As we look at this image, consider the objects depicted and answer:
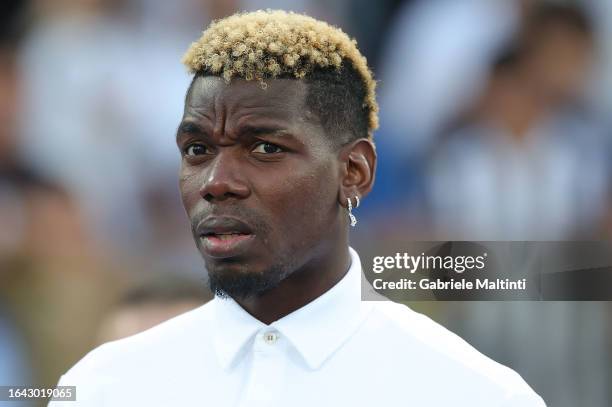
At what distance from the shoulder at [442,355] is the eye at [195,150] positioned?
0.46 meters

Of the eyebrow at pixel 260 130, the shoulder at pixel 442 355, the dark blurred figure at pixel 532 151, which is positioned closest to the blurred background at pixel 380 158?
the dark blurred figure at pixel 532 151

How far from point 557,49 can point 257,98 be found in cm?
129

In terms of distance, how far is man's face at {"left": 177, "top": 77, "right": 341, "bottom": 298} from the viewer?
1.69m

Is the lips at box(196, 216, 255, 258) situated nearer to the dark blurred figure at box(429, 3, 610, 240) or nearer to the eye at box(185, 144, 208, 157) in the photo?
the eye at box(185, 144, 208, 157)

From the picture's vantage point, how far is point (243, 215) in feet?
5.53

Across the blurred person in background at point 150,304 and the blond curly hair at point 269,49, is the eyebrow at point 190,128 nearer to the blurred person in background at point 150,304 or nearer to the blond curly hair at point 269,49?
the blond curly hair at point 269,49

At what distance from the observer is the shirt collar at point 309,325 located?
1.75 m

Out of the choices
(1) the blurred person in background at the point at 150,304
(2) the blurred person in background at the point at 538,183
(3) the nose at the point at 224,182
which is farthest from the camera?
(1) the blurred person in background at the point at 150,304

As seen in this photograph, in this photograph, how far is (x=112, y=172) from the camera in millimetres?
2916

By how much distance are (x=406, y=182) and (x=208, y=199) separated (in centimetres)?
104

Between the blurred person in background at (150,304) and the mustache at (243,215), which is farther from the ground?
the blurred person in background at (150,304)

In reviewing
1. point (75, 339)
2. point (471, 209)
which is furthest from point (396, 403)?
point (75, 339)

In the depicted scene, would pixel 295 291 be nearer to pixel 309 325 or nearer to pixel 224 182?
pixel 309 325

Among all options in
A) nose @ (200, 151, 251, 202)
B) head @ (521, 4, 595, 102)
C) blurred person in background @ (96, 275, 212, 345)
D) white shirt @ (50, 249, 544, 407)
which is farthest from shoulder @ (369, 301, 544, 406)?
head @ (521, 4, 595, 102)
